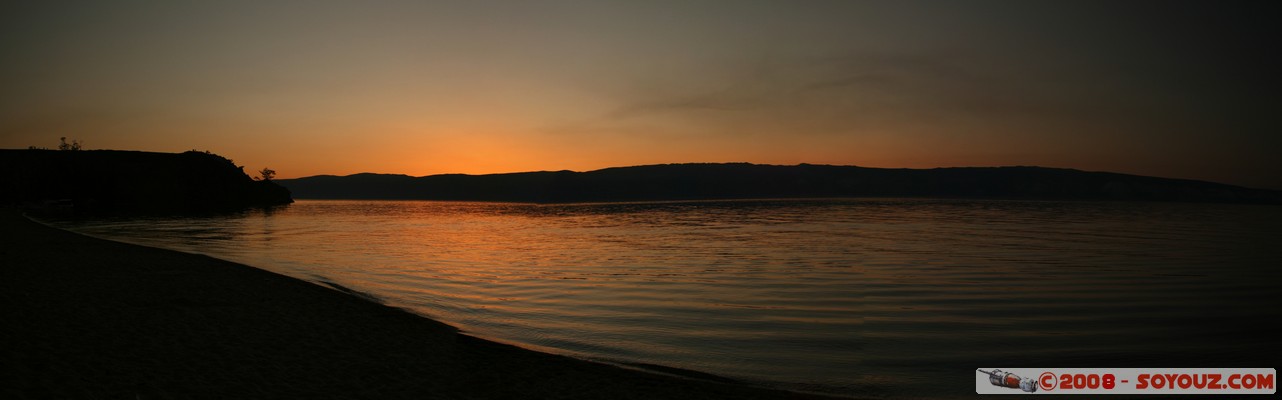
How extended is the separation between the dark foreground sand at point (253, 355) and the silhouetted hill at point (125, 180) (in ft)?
441

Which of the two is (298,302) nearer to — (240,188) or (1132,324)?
(1132,324)

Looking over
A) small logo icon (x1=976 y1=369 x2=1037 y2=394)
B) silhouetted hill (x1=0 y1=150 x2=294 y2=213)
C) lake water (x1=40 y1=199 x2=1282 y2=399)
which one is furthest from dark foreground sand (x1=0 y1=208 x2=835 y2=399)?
silhouetted hill (x1=0 y1=150 x2=294 y2=213)

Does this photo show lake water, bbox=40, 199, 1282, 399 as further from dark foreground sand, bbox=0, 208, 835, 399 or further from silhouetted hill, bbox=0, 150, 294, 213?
silhouetted hill, bbox=0, 150, 294, 213

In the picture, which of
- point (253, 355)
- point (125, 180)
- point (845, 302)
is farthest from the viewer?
point (125, 180)

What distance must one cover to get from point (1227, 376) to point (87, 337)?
2020 cm

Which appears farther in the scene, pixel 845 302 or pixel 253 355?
pixel 845 302

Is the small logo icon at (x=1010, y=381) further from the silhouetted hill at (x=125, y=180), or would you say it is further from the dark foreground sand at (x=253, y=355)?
the silhouetted hill at (x=125, y=180)

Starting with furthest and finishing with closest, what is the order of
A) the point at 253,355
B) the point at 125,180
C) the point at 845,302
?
the point at 125,180
the point at 845,302
the point at 253,355

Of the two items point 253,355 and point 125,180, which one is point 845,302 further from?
point 125,180

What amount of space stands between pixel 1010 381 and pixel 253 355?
13.1 metres

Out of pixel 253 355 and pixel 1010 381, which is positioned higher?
pixel 253 355

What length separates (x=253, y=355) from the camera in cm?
1086

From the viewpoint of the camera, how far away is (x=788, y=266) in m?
30.2

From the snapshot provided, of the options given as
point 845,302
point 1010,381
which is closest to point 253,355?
point 1010,381
